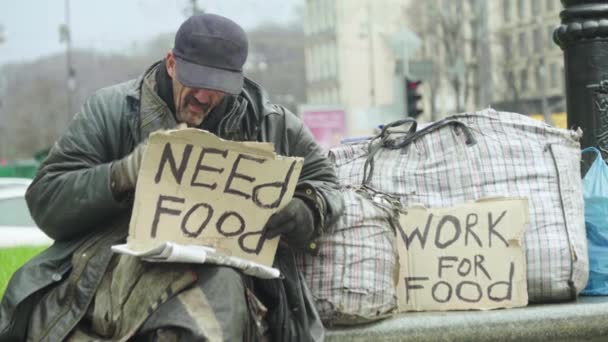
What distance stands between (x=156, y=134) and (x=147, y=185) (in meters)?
0.16

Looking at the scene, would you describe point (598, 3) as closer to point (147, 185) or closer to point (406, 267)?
point (406, 267)

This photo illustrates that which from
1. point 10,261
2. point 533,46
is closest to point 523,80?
point 533,46

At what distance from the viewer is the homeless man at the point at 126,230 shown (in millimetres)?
2693

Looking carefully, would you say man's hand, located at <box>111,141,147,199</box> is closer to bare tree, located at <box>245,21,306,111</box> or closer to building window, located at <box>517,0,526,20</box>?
building window, located at <box>517,0,526,20</box>

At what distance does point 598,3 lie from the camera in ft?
14.4

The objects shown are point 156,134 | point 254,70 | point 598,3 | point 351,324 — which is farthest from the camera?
point 254,70

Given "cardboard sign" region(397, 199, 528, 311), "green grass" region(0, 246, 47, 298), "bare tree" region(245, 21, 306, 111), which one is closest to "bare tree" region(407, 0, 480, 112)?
"bare tree" region(245, 21, 306, 111)

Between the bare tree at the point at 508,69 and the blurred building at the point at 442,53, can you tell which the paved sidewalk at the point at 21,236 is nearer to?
the blurred building at the point at 442,53

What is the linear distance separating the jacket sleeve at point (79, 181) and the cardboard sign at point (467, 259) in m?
1.23

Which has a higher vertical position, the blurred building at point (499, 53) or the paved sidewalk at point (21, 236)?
the blurred building at point (499, 53)

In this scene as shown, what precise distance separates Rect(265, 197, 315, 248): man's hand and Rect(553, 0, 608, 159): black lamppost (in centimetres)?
193

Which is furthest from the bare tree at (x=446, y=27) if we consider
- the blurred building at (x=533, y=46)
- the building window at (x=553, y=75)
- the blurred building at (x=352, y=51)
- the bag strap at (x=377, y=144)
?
the bag strap at (x=377, y=144)

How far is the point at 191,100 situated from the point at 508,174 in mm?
1448

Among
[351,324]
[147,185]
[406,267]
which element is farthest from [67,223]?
[406,267]
